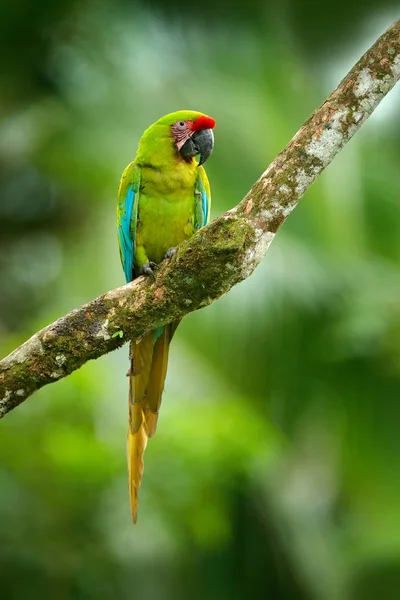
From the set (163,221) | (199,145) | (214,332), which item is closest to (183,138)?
(199,145)

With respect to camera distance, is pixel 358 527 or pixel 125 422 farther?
pixel 358 527

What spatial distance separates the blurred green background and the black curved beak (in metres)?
1.50

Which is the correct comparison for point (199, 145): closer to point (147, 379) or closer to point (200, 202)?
point (200, 202)

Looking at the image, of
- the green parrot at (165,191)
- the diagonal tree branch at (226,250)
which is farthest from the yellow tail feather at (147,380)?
the diagonal tree branch at (226,250)

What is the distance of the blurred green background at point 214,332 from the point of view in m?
5.53

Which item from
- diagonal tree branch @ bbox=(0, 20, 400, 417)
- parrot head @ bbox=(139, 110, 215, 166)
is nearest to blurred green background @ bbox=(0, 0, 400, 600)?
parrot head @ bbox=(139, 110, 215, 166)

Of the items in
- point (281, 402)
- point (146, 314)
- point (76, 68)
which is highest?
point (76, 68)

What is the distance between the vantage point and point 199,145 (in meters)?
4.05

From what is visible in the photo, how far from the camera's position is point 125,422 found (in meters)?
5.66

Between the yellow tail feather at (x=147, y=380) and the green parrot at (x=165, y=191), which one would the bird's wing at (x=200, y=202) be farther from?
the yellow tail feather at (x=147, y=380)

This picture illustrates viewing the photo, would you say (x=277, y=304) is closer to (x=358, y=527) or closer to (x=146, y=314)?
(x=358, y=527)

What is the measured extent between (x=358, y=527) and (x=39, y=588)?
246cm

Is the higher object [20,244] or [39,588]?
[20,244]

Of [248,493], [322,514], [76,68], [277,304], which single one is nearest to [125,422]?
[277,304]
